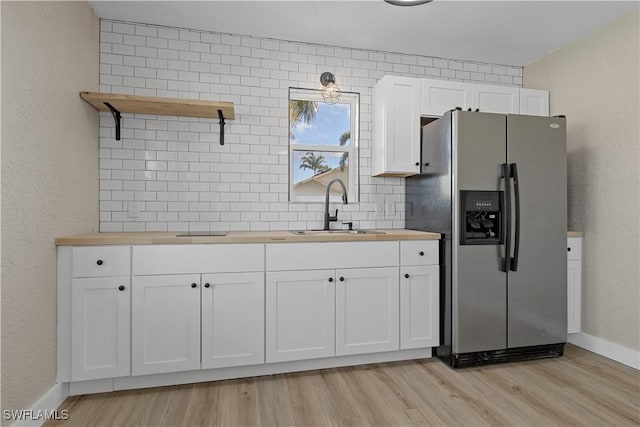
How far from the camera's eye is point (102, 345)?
2.12 m

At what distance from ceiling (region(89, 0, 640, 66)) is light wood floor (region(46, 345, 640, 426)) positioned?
8.14ft

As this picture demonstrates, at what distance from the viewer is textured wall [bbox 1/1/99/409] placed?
1.62 m

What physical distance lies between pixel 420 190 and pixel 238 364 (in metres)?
1.87

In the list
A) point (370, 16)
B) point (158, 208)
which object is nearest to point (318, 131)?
point (370, 16)

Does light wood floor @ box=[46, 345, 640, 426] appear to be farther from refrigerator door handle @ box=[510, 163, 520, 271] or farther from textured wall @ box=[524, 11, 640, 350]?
refrigerator door handle @ box=[510, 163, 520, 271]

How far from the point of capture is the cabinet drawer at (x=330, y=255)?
2.38 metres

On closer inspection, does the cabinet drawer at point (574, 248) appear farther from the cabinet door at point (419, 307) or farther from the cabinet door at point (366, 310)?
the cabinet door at point (366, 310)

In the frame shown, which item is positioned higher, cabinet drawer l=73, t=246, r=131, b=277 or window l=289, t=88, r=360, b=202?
window l=289, t=88, r=360, b=202

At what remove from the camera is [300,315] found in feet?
7.91

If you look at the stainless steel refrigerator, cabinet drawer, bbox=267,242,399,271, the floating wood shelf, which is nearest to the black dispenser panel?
the stainless steel refrigerator

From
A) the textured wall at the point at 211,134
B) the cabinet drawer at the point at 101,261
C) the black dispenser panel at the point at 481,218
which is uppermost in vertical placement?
the textured wall at the point at 211,134

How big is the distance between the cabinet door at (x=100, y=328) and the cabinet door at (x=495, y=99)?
2973mm

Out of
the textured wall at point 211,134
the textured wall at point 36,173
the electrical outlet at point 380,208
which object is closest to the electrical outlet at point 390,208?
the electrical outlet at point 380,208

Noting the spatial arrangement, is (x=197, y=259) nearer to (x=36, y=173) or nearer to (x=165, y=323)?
(x=165, y=323)
